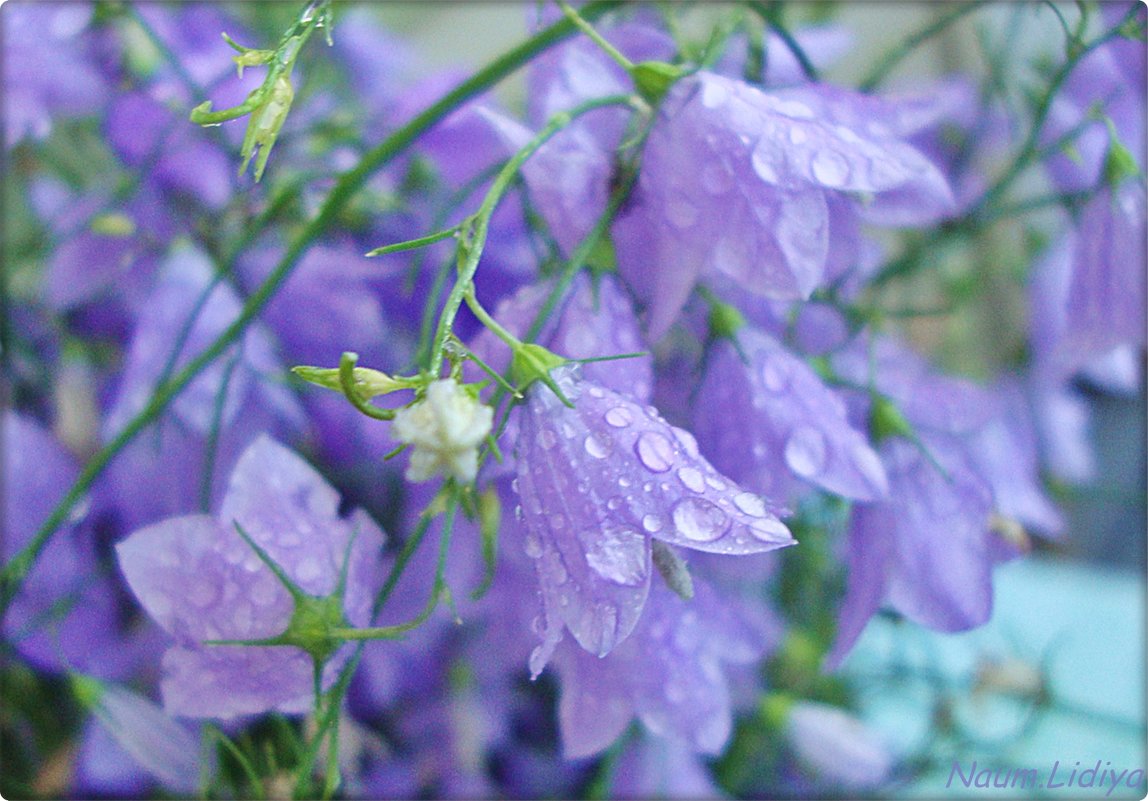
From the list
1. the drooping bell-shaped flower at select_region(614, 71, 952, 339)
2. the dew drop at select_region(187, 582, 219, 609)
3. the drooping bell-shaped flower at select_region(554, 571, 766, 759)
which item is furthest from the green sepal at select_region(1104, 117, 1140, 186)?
the dew drop at select_region(187, 582, 219, 609)

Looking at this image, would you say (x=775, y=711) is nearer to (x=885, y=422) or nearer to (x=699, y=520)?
(x=885, y=422)

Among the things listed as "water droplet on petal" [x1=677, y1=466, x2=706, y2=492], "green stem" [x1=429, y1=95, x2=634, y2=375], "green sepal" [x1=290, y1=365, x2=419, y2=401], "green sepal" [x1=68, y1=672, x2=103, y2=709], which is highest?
"green stem" [x1=429, y1=95, x2=634, y2=375]

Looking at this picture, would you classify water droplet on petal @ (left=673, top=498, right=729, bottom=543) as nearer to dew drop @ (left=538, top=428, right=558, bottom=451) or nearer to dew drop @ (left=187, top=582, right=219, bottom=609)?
dew drop @ (left=538, top=428, right=558, bottom=451)

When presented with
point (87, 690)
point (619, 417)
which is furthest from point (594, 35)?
point (87, 690)

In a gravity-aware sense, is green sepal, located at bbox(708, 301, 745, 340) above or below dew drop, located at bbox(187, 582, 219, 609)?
above

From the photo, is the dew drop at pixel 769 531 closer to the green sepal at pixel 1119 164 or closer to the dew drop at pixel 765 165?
the dew drop at pixel 765 165

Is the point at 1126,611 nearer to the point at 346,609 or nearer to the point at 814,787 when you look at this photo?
the point at 814,787

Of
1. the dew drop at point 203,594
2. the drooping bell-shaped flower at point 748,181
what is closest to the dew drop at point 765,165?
the drooping bell-shaped flower at point 748,181
